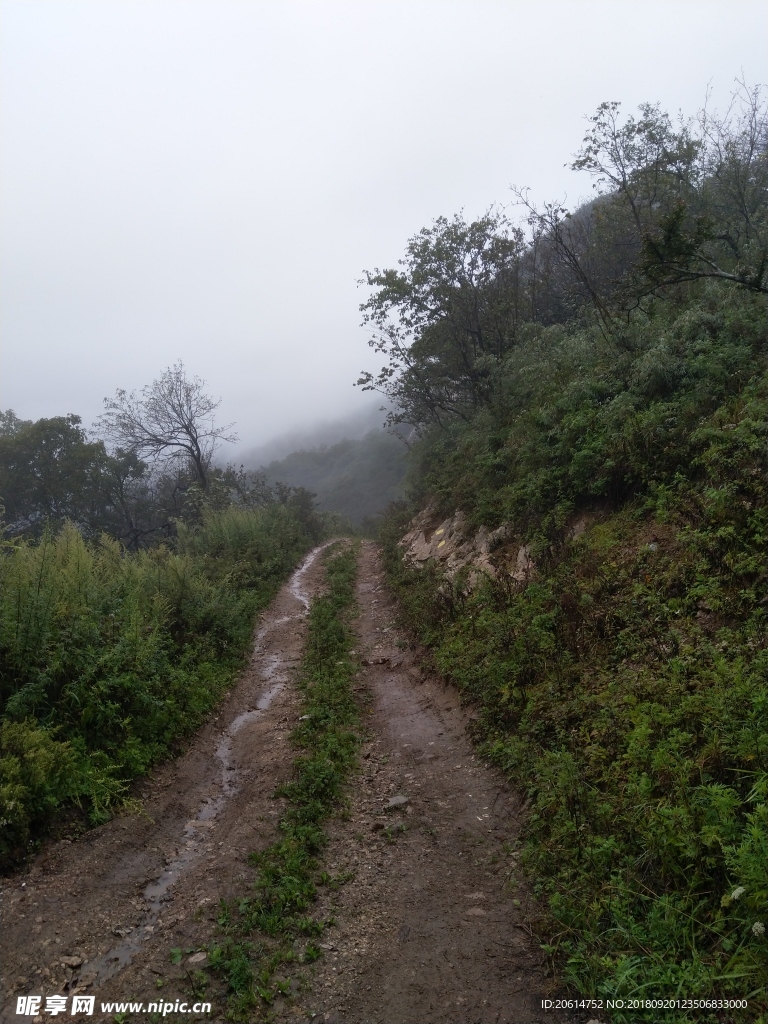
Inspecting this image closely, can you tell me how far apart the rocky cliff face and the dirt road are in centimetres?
359

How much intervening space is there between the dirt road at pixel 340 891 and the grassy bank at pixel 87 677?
0.39 m

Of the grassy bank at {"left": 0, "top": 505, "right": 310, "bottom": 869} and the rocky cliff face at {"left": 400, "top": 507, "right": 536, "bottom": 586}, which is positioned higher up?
the grassy bank at {"left": 0, "top": 505, "right": 310, "bottom": 869}

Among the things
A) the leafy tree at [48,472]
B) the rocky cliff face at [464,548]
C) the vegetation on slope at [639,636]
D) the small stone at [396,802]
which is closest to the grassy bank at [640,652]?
the vegetation on slope at [639,636]

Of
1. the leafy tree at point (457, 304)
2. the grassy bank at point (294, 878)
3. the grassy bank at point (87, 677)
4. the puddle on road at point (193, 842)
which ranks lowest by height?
the grassy bank at point (294, 878)

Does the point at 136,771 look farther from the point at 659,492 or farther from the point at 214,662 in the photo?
the point at 659,492

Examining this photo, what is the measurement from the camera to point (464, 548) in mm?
13922

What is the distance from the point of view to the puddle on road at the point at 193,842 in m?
3.92

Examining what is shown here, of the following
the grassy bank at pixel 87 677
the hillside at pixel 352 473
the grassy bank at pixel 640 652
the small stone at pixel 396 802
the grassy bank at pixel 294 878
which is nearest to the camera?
the grassy bank at pixel 640 652

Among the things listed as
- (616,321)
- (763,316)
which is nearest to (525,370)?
(616,321)

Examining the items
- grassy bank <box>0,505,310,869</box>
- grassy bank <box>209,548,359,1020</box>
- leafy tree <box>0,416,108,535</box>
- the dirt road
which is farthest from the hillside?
the dirt road

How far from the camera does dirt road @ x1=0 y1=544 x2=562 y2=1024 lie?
3650 millimetres

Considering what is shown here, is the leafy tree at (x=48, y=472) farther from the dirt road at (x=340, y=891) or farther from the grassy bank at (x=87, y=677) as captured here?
the dirt road at (x=340, y=891)

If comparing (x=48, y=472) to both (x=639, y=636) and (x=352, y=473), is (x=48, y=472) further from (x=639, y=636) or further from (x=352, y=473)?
(x=352, y=473)

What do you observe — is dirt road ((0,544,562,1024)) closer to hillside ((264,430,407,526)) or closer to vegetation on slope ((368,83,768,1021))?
vegetation on slope ((368,83,768,1021))
